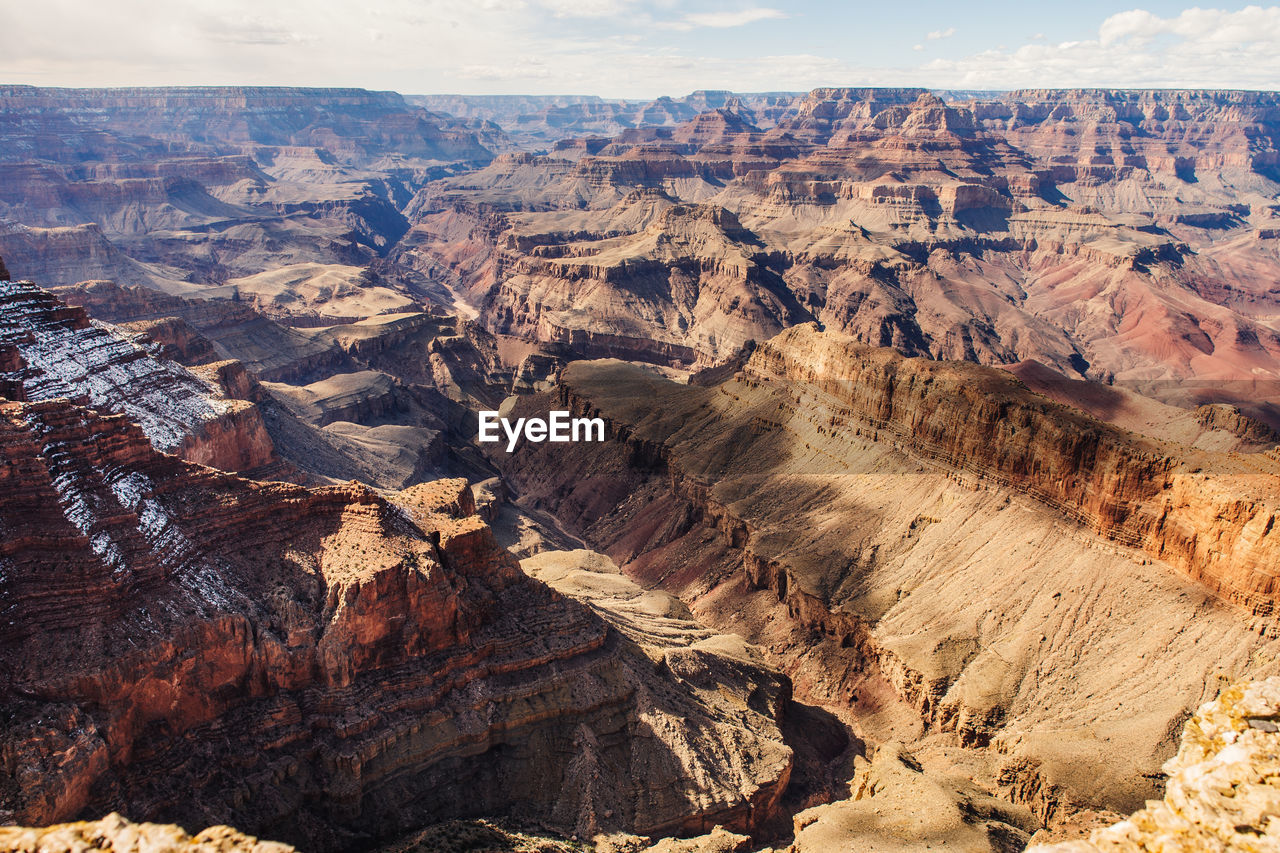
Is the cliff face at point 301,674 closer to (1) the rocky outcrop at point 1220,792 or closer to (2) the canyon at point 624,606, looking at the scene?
(2) the canyon at point 624,606

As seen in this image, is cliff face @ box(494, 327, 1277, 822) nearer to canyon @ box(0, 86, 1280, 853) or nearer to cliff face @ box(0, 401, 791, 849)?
canyon @ box(0, 86, 1280, 853)

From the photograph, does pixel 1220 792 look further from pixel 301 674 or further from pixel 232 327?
pixel 232 327

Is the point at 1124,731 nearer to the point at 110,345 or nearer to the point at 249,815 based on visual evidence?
the point at 249,815

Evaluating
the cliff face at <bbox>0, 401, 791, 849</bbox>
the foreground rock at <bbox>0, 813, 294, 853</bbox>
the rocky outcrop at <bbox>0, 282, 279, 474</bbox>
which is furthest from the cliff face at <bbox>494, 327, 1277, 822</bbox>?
the foreground rock at <bbox>0, 813, 294, 853</bbox>

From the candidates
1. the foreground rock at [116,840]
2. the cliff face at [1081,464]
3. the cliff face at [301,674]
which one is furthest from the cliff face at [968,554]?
the foreground rock at [116,840]

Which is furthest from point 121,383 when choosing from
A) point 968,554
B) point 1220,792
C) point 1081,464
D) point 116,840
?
point 1081,464
